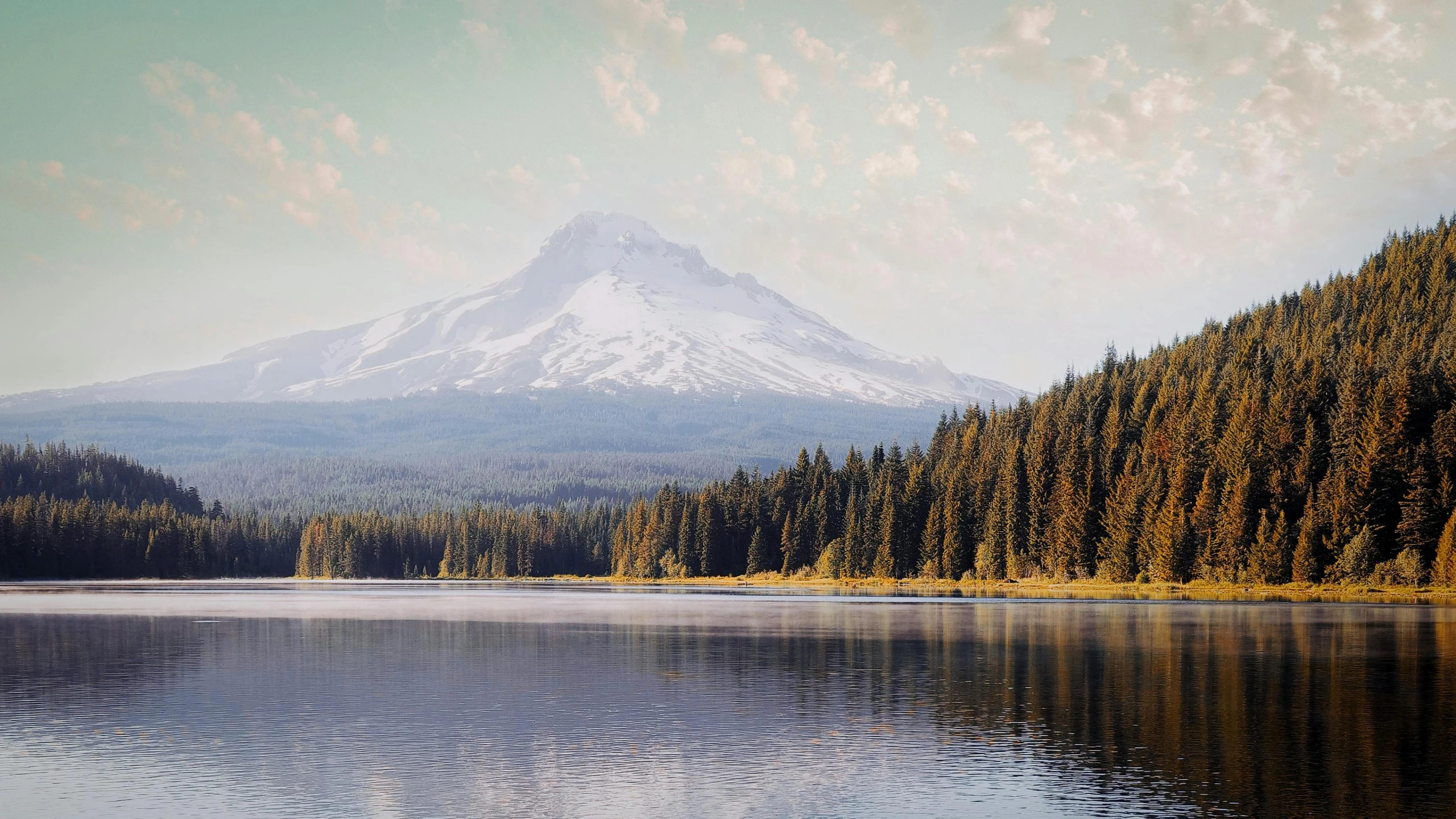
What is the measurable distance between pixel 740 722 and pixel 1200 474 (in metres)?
99.1

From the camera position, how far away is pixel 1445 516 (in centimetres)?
10319

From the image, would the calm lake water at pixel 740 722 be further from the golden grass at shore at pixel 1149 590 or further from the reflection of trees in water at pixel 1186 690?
the golden grass at shore at pixel 1149 590

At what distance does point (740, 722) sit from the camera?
1399 inches

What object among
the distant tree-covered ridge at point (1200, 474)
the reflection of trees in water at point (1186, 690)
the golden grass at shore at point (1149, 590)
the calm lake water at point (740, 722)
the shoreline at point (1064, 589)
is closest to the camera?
the calm lake water at point (740, 722)

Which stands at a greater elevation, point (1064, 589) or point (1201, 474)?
point (1201, 474)

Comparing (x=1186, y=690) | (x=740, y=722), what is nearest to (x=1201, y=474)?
(x=1186, y=690)

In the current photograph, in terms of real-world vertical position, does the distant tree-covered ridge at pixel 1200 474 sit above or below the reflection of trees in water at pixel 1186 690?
above

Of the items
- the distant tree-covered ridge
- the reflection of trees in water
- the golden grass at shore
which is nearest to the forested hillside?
the distant tree-covered ridge

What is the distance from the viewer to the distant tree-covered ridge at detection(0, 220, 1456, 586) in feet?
352

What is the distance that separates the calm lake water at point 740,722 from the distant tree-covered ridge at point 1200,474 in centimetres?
3959

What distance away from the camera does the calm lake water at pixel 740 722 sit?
85.6 ft

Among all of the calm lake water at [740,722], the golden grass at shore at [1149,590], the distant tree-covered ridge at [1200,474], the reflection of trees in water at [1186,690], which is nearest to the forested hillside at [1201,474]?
the distant tree-covered ridge at [1200,474]

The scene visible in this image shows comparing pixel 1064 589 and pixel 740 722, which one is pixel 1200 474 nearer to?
pixel 1064 589

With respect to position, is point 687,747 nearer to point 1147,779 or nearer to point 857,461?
point 1147,779
